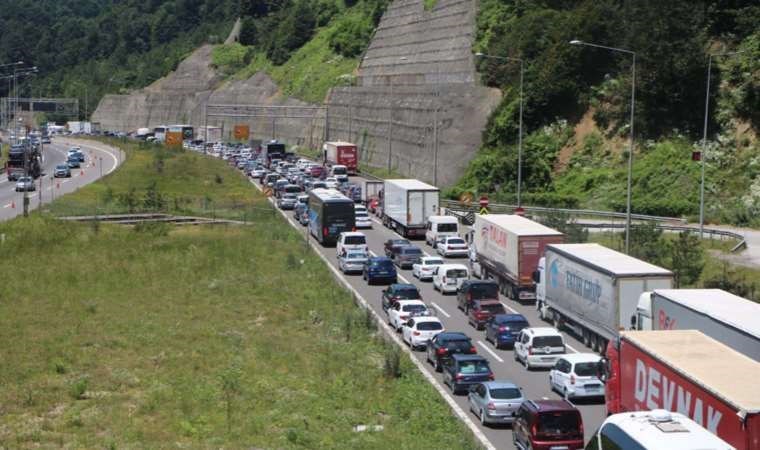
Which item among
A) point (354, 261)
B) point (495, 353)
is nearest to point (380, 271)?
point (354, 261)

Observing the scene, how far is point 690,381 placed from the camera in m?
22.8

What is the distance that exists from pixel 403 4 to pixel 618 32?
57.5 metres

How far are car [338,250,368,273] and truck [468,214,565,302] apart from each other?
5.73 meters

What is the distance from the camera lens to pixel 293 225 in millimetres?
75500

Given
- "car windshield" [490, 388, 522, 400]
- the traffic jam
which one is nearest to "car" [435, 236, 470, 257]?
the traffic jam

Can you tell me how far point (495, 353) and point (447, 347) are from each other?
3689mm

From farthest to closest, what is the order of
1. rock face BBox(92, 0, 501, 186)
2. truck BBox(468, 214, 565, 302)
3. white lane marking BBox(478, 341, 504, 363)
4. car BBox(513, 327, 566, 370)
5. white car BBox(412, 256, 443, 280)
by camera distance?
rock face BBox(92, 0, 501, 186), white car BBox(412, 256, 443, 280), truck BBox(468, 214, 565, 302), white lane marking BBox(478, 341, 504, 363), car BBox(513, 327, 566, 370)

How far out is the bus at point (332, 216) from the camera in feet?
212

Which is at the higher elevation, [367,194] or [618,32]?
[618,32]

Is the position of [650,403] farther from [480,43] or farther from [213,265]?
[480,43]

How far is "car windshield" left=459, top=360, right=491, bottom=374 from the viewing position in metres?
33.7

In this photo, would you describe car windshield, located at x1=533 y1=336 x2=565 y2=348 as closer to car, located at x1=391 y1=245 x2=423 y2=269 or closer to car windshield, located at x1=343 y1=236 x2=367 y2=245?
car, located at x1=391 y1=245 x2=423 y2=269

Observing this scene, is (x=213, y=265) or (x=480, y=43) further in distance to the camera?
(x=480, y=43)

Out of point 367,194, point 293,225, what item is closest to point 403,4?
point 367,194
